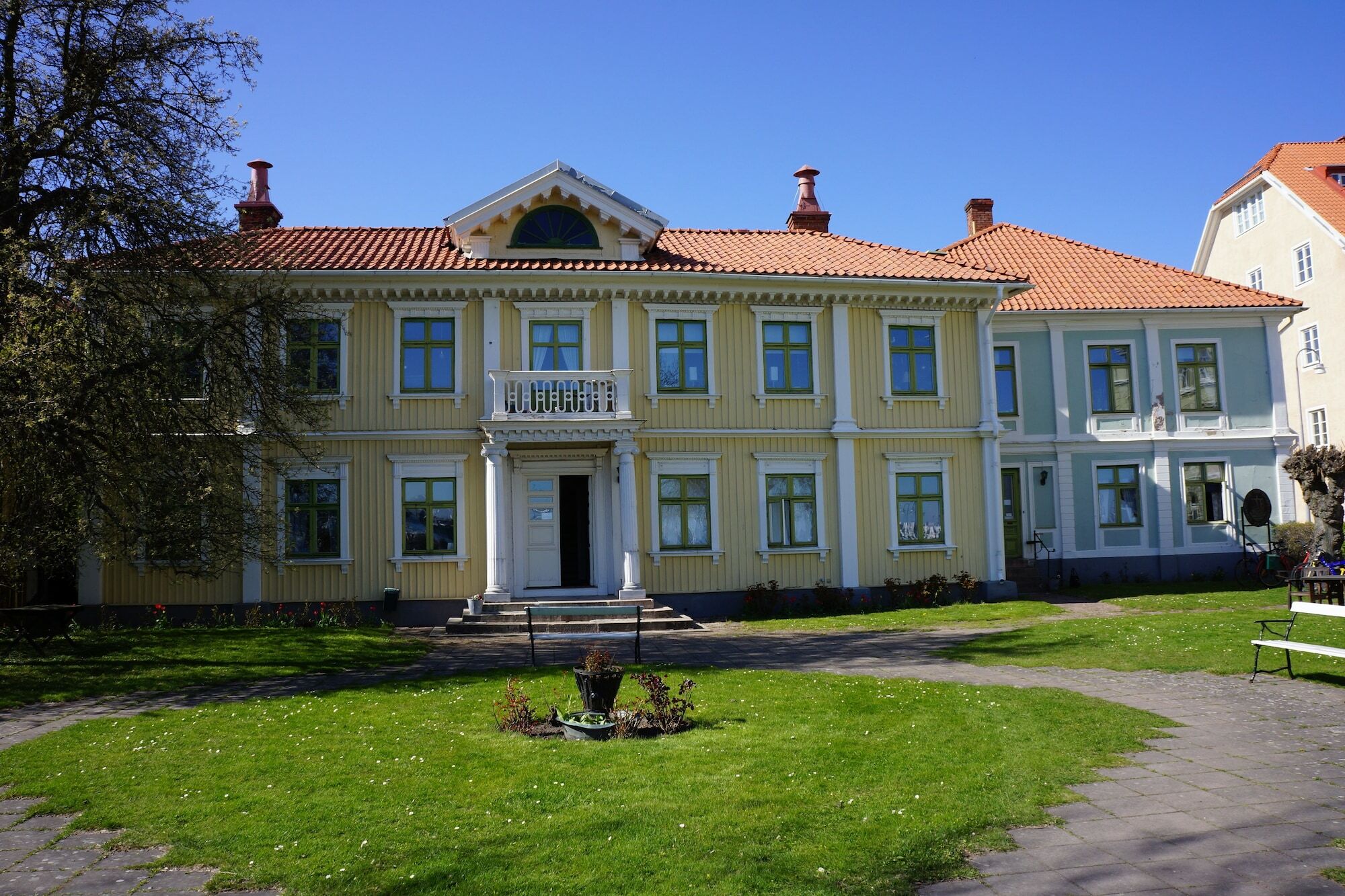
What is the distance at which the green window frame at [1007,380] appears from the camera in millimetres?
25016

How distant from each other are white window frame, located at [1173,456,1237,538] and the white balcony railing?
1431 cm

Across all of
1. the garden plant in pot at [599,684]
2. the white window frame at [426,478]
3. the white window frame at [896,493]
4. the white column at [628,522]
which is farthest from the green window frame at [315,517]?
the garden plant in pot at [599,684]

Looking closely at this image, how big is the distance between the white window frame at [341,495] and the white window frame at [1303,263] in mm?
28793

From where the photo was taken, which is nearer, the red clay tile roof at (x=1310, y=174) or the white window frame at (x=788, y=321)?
the white window frame at (x=788, y=321)

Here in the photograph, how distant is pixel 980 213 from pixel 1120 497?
383 inches

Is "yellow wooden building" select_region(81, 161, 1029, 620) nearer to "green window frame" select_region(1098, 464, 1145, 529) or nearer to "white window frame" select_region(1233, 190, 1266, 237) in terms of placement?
"green window frame" select_region(1098, 464, 1145, 529)

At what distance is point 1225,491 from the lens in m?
25.0

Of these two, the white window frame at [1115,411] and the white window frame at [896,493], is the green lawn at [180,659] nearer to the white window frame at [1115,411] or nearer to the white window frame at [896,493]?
the white window frame at [896,493]

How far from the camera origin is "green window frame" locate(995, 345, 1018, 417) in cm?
2502

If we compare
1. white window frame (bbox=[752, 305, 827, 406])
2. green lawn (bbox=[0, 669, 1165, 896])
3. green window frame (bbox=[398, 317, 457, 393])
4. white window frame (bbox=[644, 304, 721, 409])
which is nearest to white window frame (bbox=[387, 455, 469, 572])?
green window frame (bbox=[398, 317, 457, 393])

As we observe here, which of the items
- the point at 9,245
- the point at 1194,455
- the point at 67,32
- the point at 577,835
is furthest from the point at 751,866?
the point at 1194,455

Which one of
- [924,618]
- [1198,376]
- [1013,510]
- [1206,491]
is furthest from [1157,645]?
[1198,376]

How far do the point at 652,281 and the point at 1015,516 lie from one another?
36.6 feet

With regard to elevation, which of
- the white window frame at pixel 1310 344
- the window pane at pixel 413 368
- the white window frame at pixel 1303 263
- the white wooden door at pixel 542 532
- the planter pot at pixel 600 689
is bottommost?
the planter pot at pixel 600 689
